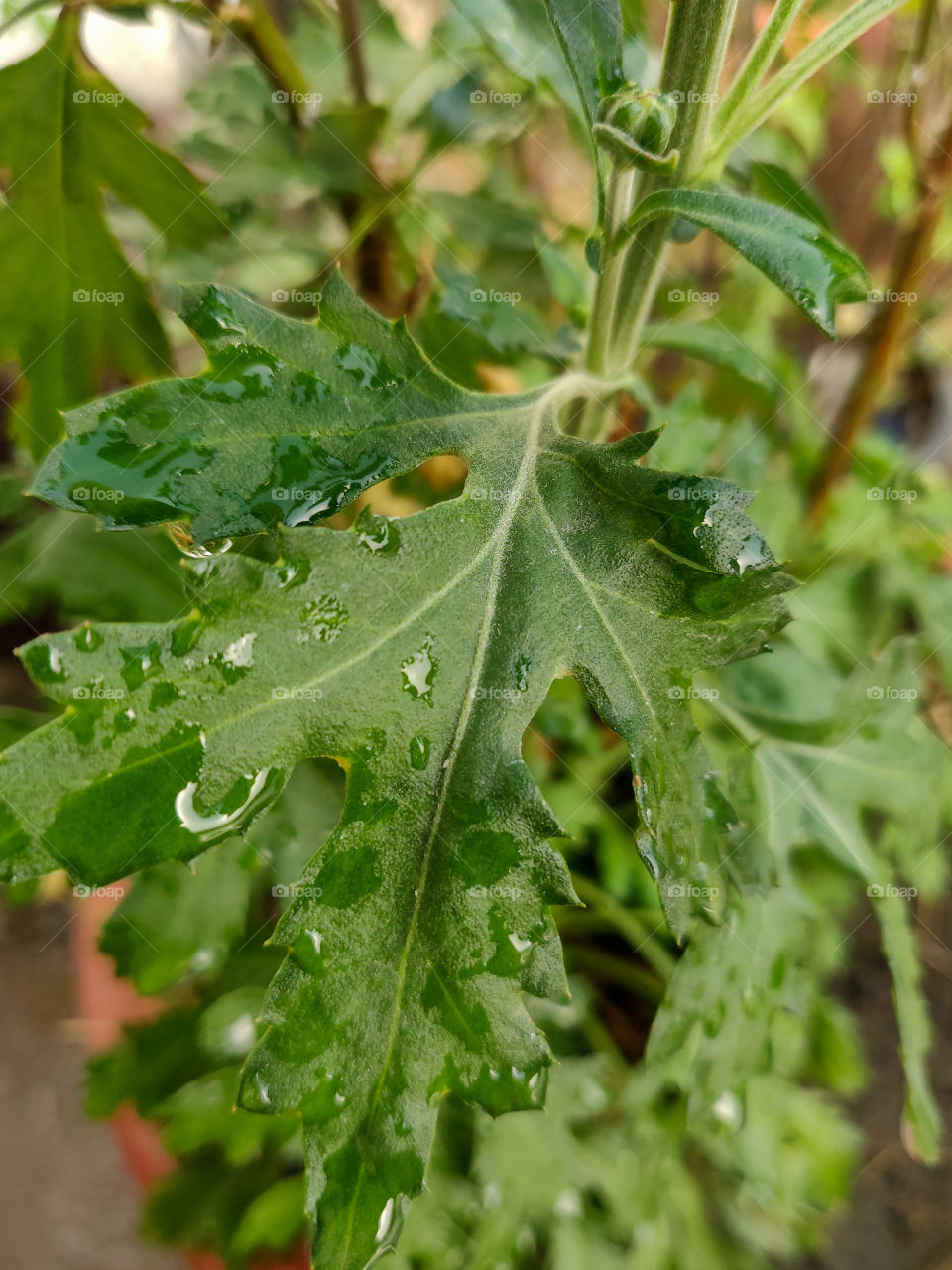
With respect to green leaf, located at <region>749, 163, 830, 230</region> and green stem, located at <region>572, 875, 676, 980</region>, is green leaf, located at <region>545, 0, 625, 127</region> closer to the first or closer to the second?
green leaf, located at <region>749, 163, 830, 230</region>

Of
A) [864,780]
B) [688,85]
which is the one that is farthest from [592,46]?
[864,780]

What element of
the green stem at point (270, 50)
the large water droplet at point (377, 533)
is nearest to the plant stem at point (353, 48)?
the green stem at point (270, 50)

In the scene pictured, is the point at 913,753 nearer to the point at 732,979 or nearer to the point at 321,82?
the point at 732,979

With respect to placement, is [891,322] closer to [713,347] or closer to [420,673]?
[713,347]

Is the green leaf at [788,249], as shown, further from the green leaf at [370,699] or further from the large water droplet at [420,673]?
the large water droplet at [420,673]

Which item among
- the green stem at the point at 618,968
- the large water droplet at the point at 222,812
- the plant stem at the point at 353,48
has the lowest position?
the green stem at the point at 618,968

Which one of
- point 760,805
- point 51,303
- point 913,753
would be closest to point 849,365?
point 913,753
